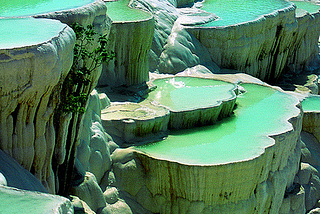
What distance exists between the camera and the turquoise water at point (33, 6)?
9.88 metres

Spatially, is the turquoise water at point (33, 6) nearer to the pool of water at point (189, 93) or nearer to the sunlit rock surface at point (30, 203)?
the sunlit rock surface at point (30, 203)

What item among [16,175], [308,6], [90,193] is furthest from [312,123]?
[308,6]

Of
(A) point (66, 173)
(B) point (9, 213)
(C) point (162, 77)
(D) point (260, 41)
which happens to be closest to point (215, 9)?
(D) point (260, 41)

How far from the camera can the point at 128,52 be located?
15930 millimetres

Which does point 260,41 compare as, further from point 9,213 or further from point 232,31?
point 9,213

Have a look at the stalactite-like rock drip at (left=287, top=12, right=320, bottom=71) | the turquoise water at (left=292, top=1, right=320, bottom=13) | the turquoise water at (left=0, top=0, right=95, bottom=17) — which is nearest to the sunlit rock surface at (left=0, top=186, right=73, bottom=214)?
the turquoise water at (left=0, top=0, right=95, bottom=17)

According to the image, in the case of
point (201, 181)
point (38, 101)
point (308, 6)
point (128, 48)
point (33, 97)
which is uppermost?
point (33, 97)

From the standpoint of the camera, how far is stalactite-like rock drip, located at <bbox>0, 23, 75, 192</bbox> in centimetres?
762

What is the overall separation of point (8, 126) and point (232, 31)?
13957 mm

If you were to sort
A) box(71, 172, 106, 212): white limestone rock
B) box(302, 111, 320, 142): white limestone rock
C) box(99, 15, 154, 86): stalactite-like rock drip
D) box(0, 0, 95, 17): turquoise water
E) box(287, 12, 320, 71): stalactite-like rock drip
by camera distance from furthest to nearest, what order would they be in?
1. box(287, 12, 320, 71): stalactite-like rock drip
2. box(302, 111, 320, 142): white limestone rock
3. box(99, 15, 154, 86): stalactite-like rock drip
4. box(71, 172, 106, 212): white limestone rock
5. box(0, 0, 95, 17): turquoise water

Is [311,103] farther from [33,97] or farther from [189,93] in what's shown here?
[33,97]

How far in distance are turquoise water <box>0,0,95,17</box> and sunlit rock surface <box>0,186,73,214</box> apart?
4142mm

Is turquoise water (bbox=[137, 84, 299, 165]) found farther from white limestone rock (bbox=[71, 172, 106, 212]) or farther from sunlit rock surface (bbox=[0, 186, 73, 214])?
sunlit rock surface (bbox=[0, 186, 73, 214])

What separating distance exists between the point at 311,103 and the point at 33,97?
1258 cm
